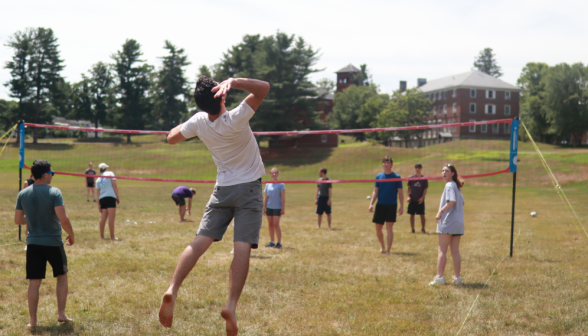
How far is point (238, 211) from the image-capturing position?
459 centimetres

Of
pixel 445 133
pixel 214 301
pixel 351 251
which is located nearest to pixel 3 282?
pixel 214 301

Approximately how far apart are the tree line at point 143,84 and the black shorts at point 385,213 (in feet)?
144

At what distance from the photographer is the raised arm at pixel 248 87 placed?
13.5 ft

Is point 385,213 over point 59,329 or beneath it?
over

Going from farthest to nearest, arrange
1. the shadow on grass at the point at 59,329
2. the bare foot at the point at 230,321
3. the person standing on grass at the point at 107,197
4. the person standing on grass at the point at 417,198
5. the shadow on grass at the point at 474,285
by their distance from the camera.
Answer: the person standing on grass at the point at 417,198 → the person standing on grass at the point at 107,197 → the shadow on grass at the point at 474,285 → the shadow on grass at the point at 59,329 → the bare foot at the point at 230,321

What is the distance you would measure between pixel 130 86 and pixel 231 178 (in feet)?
258

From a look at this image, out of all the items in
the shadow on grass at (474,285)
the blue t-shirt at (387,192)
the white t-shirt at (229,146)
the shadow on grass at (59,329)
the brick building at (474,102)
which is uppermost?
the brick building at (474,102)

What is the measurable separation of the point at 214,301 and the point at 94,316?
1.58 meters

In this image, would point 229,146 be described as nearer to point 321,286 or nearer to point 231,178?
point 231,178

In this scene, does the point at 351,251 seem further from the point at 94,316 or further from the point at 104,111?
the point at 104,111

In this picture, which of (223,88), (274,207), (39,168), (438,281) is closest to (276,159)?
(274,207)

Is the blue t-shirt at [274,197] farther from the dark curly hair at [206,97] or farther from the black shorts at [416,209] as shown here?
the dark curly hair at [206,97]

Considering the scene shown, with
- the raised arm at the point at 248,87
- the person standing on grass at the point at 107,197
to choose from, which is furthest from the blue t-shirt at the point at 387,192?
the raised arm at the point at 248,87

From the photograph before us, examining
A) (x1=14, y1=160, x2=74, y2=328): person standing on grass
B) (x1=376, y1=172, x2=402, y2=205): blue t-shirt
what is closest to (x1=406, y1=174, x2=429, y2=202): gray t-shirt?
(x1=376, y1=172, x2=402, y2=205): blue t-shirt
